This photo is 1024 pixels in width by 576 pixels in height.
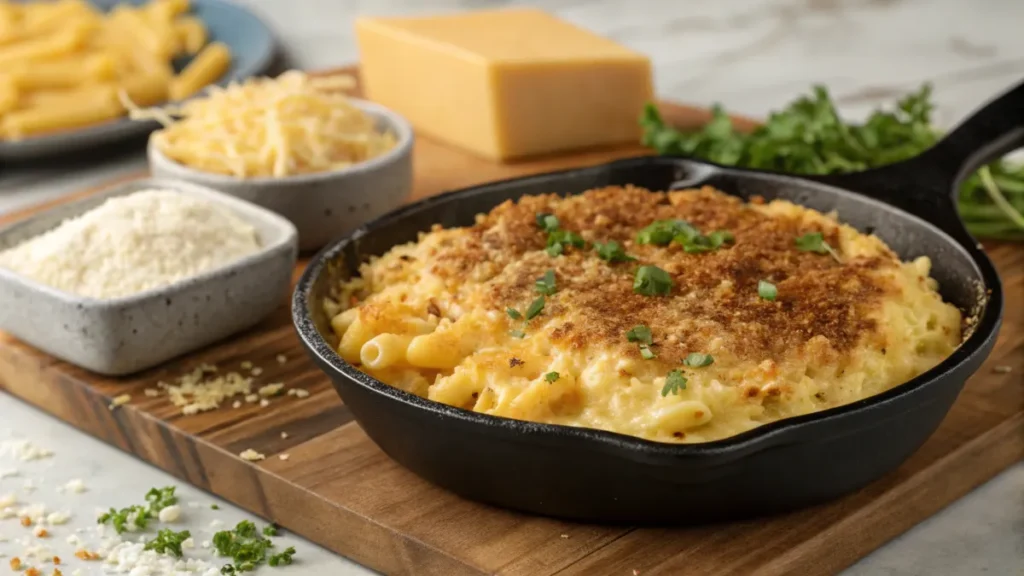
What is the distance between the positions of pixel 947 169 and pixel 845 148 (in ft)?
2.93

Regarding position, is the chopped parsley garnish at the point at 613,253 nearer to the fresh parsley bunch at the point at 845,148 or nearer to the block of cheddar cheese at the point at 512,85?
the fresh parsley bunch at the point at 845,148

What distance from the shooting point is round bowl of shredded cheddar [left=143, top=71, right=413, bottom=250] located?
3.92 meters

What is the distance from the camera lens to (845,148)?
414 centimetres

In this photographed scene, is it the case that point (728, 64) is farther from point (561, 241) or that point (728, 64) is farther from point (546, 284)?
point (546, 284)

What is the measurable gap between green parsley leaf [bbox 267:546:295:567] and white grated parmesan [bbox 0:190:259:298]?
2.90 ft

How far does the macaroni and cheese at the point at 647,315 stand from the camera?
2404 mm

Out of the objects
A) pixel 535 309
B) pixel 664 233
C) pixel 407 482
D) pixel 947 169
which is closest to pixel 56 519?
pixel 407 482

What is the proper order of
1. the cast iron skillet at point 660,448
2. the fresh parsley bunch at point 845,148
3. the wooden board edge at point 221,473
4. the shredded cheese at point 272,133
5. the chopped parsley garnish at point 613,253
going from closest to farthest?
the cast iron skillet at point 660,448 < the wooden board edge at point 221,473 < the chopped parsley garnish at point 613,253 < the fresh parsley bunch at point 845,148 < the shredded cheese at point 272,133

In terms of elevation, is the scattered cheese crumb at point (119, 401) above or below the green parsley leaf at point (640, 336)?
below

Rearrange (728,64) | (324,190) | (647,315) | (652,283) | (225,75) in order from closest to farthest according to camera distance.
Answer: (647,315) → (652,283) → (324,190) → (225,75) → (728,64)

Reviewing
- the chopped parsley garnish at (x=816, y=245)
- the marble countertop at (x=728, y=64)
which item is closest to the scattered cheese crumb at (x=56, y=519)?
the marble countertop at (x=728, y=64)

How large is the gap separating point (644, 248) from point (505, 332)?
0.49 m

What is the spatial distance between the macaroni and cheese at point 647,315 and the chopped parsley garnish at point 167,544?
0.50 meters

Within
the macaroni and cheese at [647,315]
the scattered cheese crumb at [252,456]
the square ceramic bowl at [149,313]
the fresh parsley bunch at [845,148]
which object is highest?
the macaroni and cheese at [647,315]
